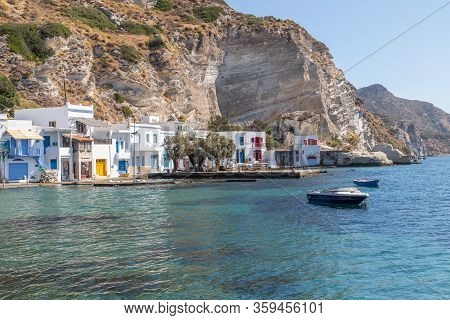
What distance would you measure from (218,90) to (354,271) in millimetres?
91703

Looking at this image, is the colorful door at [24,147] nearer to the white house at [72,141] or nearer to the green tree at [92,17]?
the white house at [72,141]

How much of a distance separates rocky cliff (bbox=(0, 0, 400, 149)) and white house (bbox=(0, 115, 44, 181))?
18441mm

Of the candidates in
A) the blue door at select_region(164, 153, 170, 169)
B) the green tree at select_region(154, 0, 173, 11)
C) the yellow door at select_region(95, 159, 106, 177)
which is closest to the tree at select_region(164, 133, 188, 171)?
the blue door at select_region(164, 153, 170, 169)

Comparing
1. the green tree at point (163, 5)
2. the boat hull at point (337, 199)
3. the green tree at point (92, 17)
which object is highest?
the green tree at point (163, 5)

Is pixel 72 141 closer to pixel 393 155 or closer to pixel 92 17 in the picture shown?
pixel 92 17

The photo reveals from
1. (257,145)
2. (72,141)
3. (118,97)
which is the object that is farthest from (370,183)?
(118,97)

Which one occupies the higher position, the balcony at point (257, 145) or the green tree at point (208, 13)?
the green tree at point (208, 13)

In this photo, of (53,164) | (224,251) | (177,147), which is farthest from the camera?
(177,147)

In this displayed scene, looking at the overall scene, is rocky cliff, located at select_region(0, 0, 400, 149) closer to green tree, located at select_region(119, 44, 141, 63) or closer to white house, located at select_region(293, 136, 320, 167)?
green tree, located at select_region(119, 44, 141, 63)

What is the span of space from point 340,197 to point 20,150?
3291 centimetres

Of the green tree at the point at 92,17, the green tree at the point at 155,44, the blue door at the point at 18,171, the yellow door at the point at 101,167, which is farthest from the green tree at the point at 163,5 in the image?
the blue door at the point at 18,171

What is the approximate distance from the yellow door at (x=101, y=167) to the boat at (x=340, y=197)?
1216 inches

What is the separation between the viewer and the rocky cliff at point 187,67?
7712 centimetres

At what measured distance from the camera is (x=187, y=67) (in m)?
98.2
